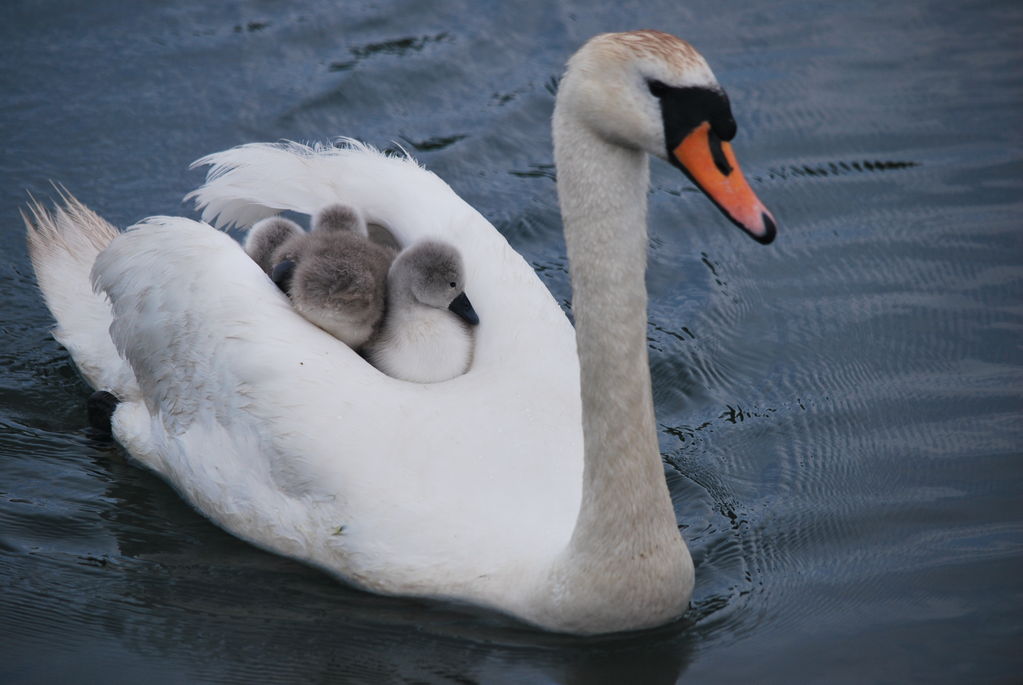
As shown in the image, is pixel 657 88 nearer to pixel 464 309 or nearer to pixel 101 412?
pixel 464 309

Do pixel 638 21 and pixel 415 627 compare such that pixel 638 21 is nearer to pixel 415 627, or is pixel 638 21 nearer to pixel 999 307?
pixel 999 307

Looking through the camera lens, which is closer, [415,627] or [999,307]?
[415,627]

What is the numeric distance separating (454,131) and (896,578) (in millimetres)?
4920

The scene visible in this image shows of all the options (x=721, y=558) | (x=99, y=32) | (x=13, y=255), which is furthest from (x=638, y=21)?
(x=721, y=558)

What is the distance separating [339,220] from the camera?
249 inches

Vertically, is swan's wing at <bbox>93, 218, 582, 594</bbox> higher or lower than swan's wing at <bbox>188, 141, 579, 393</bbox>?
lower

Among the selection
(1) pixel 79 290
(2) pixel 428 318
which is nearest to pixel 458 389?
(2) pixel 428 318

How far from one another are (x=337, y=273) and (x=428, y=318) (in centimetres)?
43

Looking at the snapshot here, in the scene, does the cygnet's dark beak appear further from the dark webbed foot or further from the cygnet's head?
the dark webbed foot

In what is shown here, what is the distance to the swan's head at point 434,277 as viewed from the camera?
577cm

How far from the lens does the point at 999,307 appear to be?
24.4ft

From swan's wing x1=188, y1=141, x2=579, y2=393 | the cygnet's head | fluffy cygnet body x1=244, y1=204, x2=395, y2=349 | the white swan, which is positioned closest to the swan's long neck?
the white swan

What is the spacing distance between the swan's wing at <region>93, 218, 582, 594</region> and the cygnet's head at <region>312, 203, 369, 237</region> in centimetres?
46

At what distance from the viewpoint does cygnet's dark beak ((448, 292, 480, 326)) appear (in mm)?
5906
